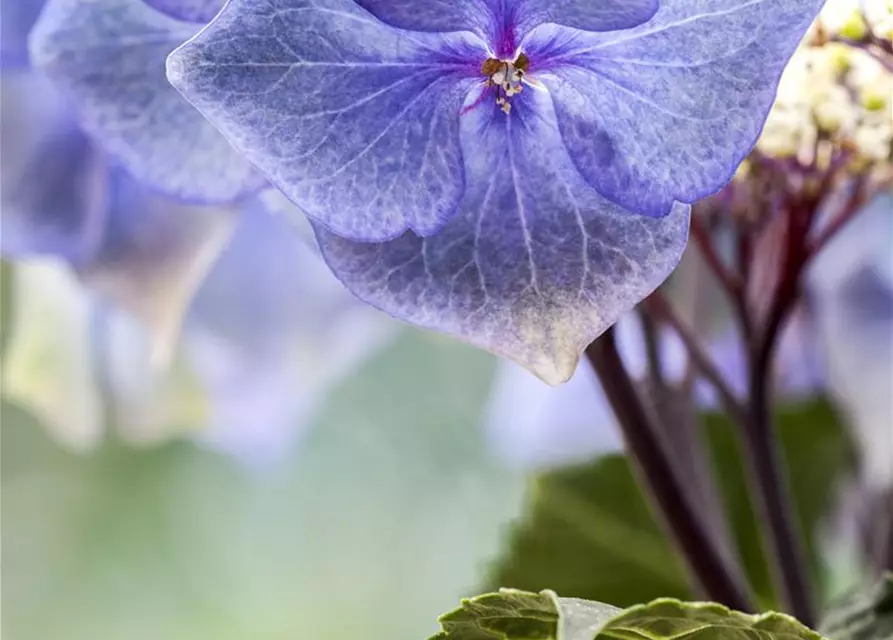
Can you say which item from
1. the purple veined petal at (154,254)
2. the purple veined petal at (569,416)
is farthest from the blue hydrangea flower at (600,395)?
the purple veined petal at (154,254)

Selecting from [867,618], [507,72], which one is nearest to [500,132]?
[507,72]

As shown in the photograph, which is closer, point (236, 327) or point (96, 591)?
point (236, 327)

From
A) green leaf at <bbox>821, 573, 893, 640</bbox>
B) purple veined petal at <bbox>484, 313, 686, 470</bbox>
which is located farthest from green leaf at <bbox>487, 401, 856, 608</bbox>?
green leaf at <bbox>821, 573, 893, 640</bbox>

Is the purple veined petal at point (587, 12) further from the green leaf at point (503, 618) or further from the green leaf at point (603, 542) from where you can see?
the green leaf at point (603, 542)

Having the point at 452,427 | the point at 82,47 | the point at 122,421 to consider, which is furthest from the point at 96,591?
the point at 82,47

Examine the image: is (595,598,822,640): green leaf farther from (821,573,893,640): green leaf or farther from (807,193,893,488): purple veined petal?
(807,193,893,488): purple veined petal

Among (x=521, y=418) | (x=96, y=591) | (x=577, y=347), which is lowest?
(x=577, y=347)

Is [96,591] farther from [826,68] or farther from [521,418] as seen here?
[826,68]

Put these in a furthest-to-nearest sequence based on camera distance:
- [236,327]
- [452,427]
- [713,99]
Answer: [452,427] → [236,327] → [713,99]
